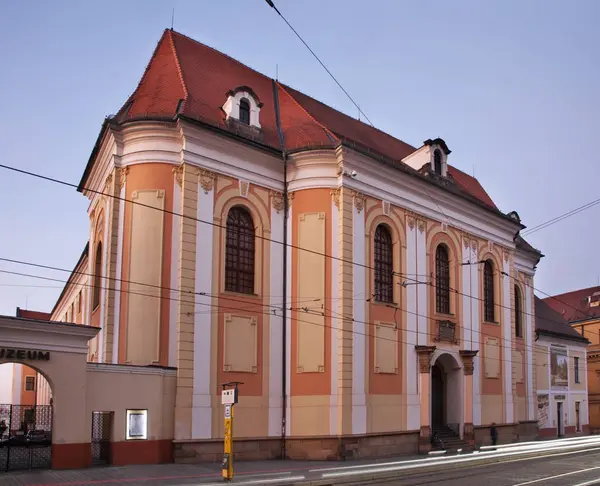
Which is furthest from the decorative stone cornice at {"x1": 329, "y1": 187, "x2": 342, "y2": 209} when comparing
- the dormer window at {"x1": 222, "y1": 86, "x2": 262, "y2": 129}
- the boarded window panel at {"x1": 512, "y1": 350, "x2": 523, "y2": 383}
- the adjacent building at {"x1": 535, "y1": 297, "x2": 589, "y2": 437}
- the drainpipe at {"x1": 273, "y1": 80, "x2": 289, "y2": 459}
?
the adjacent building at {"x1": 535, "y1": 297, "x2": 589, "y2": 437}

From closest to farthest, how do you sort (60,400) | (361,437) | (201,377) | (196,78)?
1. (60,400)
2. (201,377)
3. (361,437)
4. (196,78)

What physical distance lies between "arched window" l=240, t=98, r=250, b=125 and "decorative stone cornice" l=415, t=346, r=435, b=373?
11899 mm

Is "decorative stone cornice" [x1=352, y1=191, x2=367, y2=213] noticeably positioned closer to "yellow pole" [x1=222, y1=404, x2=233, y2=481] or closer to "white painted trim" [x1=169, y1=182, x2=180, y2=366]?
"white painted trim" [x1=169, y1=182, x2=180, y2=366]

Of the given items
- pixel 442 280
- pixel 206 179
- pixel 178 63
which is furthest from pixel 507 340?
pixel 178 63

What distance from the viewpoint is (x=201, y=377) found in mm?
24062

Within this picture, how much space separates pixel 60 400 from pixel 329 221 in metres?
12.3

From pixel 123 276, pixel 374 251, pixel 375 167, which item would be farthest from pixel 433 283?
pixel 123 276

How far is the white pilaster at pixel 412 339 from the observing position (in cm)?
2945

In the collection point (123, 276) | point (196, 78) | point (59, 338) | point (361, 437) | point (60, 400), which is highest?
point (196, 78)

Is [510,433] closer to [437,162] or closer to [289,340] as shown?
[437,162]

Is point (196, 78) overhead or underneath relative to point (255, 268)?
overhead

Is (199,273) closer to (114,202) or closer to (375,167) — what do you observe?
(114,202)

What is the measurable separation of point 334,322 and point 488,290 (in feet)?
43.4

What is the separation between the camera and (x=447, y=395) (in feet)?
109
